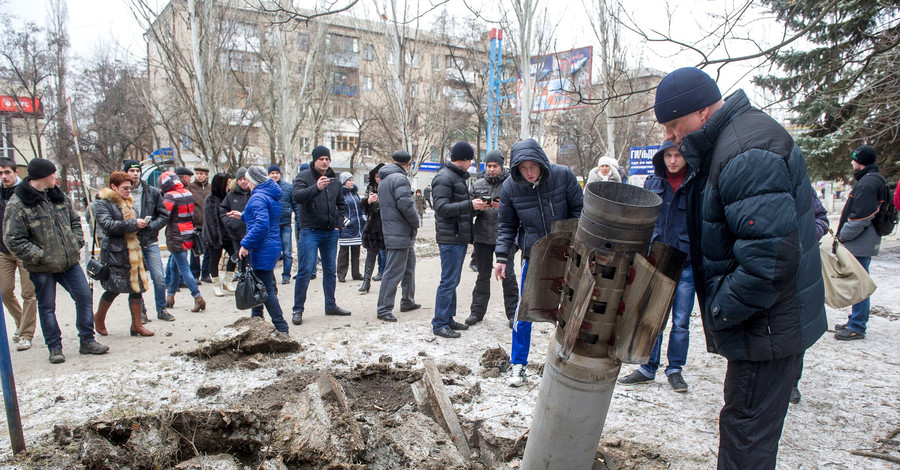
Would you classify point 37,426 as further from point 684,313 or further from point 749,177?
point 684,313

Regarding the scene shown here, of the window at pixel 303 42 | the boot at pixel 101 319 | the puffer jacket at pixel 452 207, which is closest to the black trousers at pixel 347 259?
the puffer jacket at pixel 452 207

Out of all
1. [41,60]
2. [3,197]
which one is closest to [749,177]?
[3,197]

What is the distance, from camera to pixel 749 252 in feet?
6.29

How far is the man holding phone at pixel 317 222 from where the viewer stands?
620cm

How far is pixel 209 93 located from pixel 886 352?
49.3 feet

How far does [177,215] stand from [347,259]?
2736mm

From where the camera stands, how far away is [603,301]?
204cm

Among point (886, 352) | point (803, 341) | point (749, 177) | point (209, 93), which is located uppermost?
point (209, 93)

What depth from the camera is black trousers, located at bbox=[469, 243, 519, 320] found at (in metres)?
5.70

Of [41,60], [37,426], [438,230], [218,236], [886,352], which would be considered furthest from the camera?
[41,60]

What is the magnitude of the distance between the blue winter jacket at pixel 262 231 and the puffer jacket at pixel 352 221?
9.61ft

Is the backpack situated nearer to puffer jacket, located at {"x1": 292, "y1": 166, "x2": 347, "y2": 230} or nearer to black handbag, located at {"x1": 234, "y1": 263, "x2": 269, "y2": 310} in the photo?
puffer jacket, located at {"x1": 292, "y1": 166, "x2": 347, "y2": 230}

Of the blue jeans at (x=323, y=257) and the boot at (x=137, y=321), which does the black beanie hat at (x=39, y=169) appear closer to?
the boot at (x=137, y=321)

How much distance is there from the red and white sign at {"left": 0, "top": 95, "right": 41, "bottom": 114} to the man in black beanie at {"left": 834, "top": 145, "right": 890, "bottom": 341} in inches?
1227
